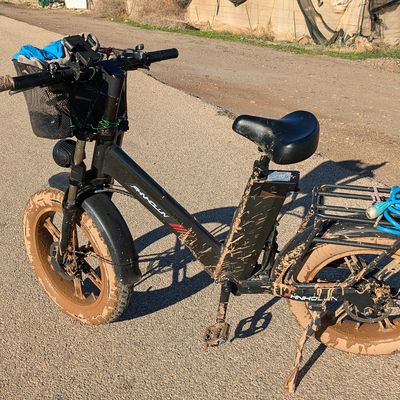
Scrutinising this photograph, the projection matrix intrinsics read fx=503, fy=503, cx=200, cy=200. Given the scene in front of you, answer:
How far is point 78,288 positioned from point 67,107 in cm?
120

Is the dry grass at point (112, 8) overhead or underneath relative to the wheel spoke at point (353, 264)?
underneath

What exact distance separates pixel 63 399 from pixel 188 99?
227 inches

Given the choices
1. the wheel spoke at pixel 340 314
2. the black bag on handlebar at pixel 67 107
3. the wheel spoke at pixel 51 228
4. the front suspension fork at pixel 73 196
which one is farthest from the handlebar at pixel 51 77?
the wheel spoke at pixel 340 314

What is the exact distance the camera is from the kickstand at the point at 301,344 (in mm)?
2643

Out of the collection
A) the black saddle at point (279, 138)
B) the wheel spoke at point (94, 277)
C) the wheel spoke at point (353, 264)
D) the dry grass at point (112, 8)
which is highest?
the black saddle at point (279, 138)

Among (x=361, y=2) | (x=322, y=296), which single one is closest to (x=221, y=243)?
(x=322, y=296)

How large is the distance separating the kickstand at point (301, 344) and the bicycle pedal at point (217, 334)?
396mm

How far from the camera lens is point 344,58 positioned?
41.4ft

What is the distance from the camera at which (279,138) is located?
2328 mm

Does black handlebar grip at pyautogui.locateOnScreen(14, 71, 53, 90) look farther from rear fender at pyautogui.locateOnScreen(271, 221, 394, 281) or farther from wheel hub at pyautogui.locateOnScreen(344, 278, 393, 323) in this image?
wheel hub at pyautogui.locateOnScreen(344, 278, 393, 323)

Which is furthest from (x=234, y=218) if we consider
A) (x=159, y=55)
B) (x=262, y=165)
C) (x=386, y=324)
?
(x=386, y=324)

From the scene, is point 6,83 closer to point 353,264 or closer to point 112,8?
point 353,264

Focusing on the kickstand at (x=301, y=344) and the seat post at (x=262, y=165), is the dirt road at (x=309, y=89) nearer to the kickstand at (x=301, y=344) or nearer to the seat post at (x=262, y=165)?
the kickstand at (x=301, y=344)

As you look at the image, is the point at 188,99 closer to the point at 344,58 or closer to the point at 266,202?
the point at 266,202
